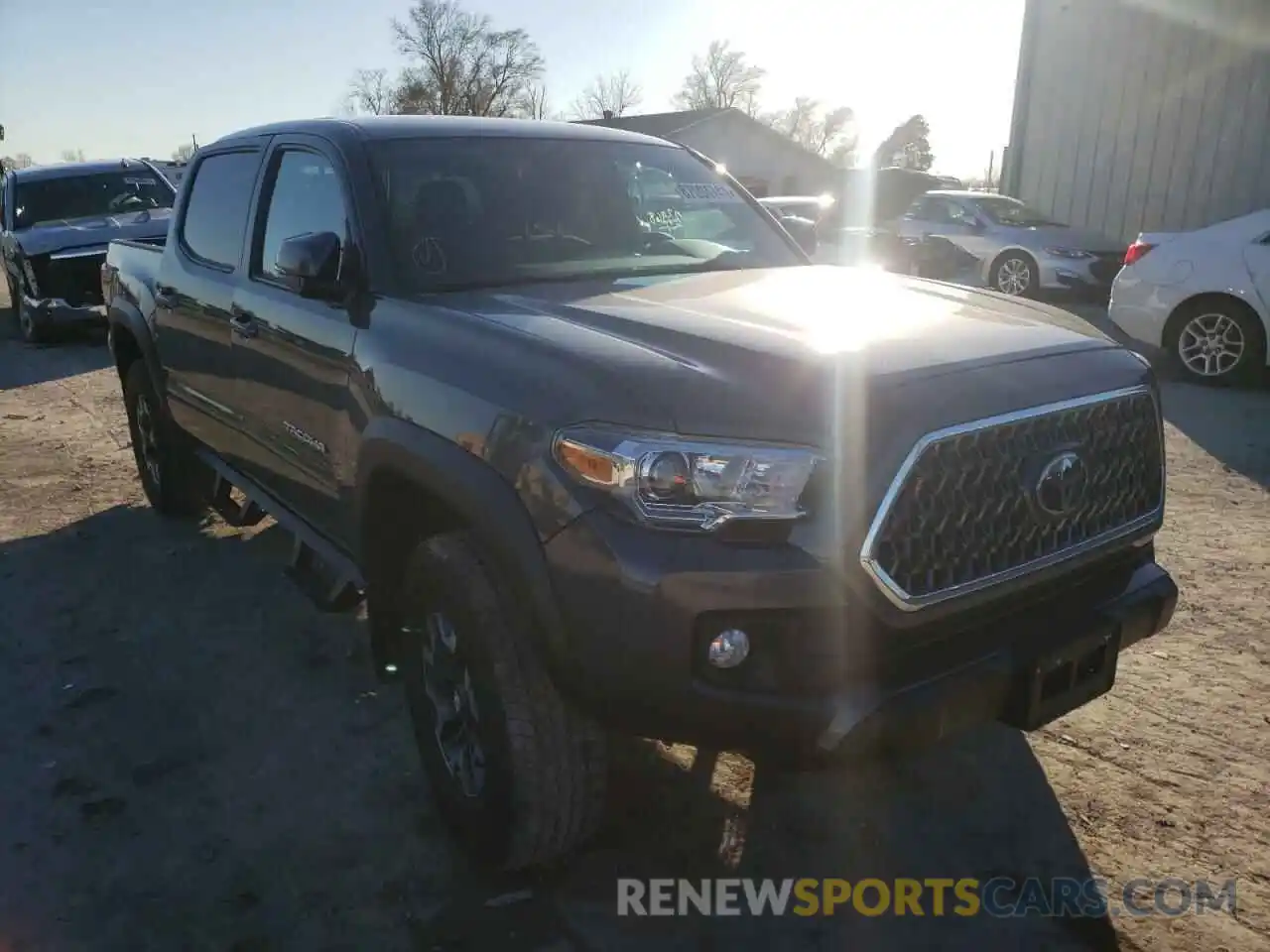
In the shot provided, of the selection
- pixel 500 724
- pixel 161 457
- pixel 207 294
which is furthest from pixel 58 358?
pixel 500 724

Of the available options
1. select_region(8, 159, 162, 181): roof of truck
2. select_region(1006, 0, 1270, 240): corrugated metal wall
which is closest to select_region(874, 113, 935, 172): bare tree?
select_region(1006, 0, 1270, 240): corrugated metal wall

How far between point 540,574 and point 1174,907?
71.0 inches

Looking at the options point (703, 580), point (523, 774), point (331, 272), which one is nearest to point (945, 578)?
point (703, 580)

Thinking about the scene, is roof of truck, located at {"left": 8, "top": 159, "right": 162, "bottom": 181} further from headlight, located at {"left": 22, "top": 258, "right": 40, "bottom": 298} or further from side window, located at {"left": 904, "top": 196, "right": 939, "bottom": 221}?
side window, located at {"left": 904, "top": 196, "right": 939, "bottom": 221}

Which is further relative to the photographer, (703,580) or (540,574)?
(540,574)

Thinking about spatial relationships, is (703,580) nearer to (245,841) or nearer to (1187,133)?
(245,841)

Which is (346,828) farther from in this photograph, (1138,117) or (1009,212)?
(1138,117)

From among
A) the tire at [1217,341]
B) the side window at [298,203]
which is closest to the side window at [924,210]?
the tire at [1217,341]

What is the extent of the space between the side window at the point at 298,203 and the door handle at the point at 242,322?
15 cm

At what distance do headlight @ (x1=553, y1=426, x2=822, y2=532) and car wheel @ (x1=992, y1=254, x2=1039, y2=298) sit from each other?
12.7 meters

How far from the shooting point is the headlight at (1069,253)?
13.4m

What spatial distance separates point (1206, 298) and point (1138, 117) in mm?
8944

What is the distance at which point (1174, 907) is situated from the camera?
254 centimetres

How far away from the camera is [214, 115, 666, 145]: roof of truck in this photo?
337cm
